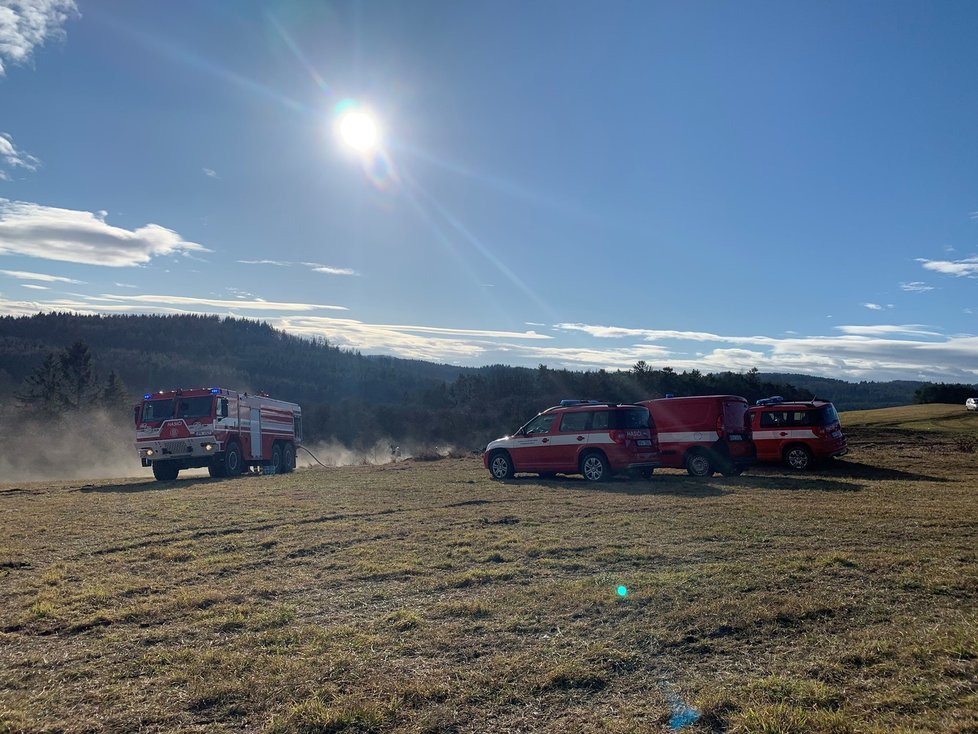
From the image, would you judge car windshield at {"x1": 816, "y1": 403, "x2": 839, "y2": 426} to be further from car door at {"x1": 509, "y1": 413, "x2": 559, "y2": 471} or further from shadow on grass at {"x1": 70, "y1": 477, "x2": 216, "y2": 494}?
shadow on grass at {"x1": 70, "y1": 477, "x2": 216, "y2": 494}

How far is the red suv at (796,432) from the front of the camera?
19812mm

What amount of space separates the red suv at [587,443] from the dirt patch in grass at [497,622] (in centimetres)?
575

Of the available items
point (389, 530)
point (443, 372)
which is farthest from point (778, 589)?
point (443, 372)

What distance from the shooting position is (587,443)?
17781 millimetres

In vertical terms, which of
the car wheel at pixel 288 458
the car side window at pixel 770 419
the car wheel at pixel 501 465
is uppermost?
the car side window at pixel 770 419

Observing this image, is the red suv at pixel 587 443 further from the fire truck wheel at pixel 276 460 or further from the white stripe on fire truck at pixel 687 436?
the fire truck wheel at pixel 276 460

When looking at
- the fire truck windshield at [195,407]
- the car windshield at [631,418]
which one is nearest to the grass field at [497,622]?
the car windshield at [631,418]

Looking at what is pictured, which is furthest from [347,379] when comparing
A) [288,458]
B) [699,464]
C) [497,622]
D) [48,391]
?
[497,622]

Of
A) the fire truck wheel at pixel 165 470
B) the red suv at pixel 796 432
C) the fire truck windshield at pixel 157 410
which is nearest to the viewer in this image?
the red suv at pixel 796 432

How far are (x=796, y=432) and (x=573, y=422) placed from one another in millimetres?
7174

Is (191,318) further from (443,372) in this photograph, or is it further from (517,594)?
(517,594)

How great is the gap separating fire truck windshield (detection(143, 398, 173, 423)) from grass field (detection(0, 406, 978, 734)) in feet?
33.1

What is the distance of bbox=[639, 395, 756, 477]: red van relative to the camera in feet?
62.0

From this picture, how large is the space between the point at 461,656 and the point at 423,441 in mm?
66080
